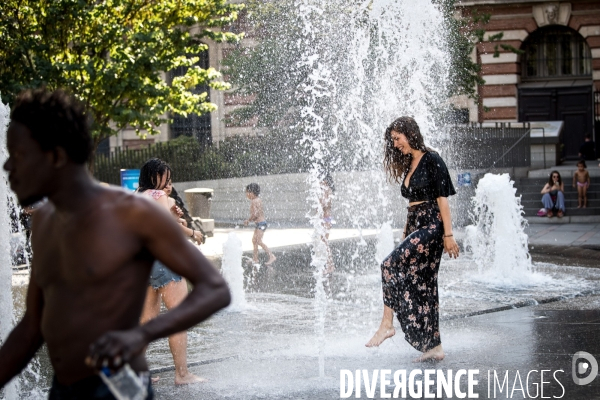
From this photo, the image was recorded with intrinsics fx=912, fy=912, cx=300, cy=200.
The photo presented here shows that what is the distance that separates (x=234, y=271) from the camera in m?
10.1

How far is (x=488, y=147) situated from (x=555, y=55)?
25.0 feet

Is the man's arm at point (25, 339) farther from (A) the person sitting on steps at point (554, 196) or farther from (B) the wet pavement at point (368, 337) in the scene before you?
(A) the person sitting on steps at point (554, 196)

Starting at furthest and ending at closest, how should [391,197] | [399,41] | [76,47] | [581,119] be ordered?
[581,119] → [391,197] → [76,47] → [399,41]

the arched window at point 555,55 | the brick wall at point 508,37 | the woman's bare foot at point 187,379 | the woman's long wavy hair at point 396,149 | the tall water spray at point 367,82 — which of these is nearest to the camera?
the woman's bare foot at point 187,379

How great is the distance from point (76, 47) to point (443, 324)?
13067 mm

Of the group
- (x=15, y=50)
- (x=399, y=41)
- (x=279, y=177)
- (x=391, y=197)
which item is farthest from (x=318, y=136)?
(x=15, y=50)

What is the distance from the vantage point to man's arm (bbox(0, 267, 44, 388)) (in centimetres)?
276

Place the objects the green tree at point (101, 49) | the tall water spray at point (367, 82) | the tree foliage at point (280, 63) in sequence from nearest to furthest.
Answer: the tall water spray at point (367, 82) → the green tree at point (101, 49) → the tree foliage at point (280, 63)

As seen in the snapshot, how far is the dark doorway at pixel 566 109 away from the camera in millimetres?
29078

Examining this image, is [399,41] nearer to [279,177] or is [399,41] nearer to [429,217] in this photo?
[279,177]

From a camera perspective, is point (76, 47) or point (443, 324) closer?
point (443, 324)

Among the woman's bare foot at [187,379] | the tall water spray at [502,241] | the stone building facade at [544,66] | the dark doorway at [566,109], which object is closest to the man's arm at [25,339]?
the woman's bare foot at [187,379]

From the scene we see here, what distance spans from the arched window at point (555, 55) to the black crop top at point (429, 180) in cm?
2387

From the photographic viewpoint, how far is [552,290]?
10211 millimetres
